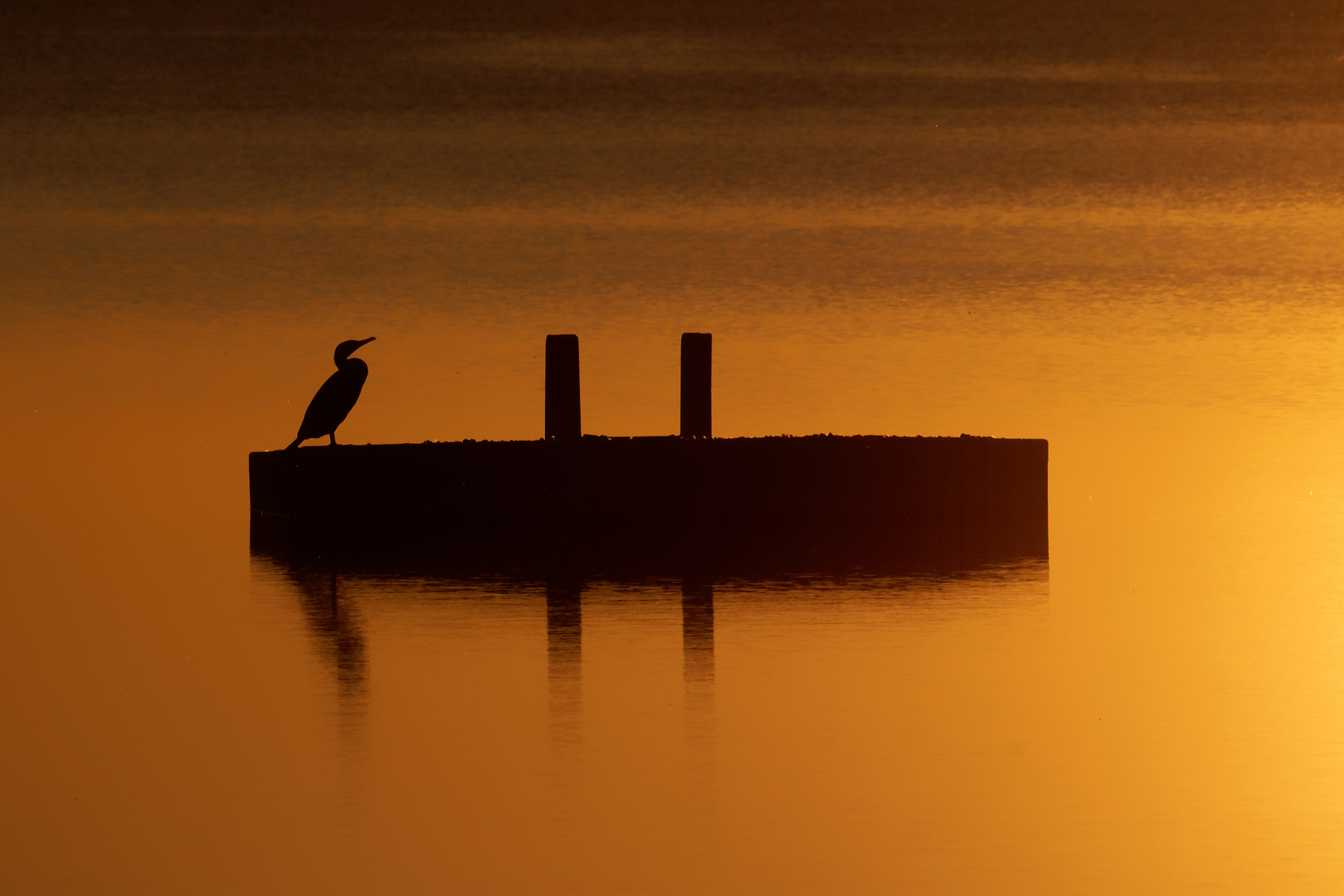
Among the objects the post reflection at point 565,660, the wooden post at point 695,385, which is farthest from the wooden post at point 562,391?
the post reflection at point 565,660

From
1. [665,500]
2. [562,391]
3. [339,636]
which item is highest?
[562,391]

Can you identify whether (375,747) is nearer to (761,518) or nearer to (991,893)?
(991,893)

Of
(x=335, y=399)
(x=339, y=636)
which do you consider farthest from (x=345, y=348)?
(x=339, y=636)

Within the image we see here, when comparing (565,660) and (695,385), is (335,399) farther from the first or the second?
(565,660)

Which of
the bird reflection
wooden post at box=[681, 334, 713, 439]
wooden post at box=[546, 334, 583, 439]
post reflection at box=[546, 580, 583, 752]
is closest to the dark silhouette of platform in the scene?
wooden post at box=[546, 334, 583, 439]

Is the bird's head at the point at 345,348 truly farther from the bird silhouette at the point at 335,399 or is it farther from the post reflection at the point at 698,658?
the post reflection at the point at 698,658

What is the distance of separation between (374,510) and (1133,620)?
9643 millimetres

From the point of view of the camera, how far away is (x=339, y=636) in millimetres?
12617

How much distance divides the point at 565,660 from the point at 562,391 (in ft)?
38.5

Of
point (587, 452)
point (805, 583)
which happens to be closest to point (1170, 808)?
point (805, 583)

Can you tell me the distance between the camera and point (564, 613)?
13.6 meters

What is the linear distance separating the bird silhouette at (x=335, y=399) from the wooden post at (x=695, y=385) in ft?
12.3

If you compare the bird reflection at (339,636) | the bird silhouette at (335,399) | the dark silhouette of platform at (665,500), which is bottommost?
the bird reflection at (339,636)

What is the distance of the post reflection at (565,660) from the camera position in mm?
8800
